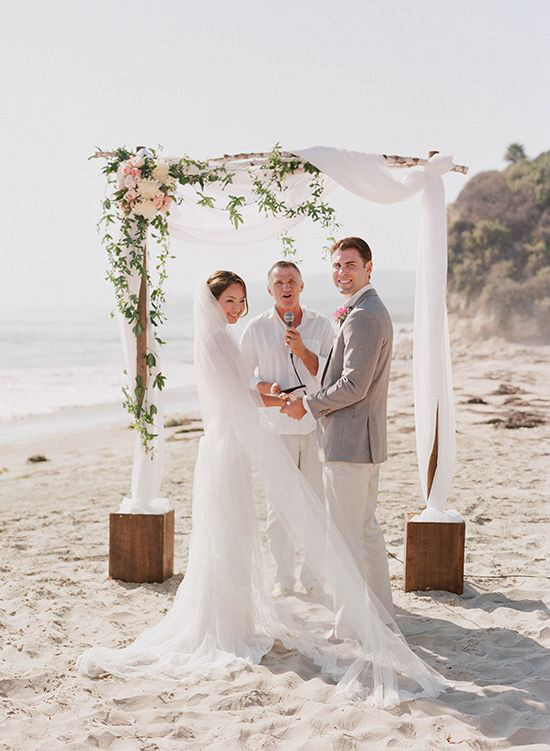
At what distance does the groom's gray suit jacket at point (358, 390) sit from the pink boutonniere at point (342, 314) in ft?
0.21

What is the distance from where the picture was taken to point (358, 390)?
Answer: 3891 mm

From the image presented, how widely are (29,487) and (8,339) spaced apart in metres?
29.0

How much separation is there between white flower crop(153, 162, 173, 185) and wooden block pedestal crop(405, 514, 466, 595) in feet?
8.07

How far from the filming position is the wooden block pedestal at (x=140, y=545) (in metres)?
5.25

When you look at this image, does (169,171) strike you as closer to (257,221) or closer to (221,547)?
(257,221)

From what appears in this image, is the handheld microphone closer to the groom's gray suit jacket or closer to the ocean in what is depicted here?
the ocean

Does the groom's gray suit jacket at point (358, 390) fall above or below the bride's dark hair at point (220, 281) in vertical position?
below

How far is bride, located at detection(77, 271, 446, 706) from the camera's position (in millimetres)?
3947

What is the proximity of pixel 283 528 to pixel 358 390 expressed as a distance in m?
1.44

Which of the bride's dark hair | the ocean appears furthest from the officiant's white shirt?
the bride's dark hair

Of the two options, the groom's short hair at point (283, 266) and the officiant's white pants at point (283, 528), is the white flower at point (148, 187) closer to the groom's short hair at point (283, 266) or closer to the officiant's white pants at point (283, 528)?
the groom's short hair at point (283, 266)

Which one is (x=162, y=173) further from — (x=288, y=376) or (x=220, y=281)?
(x=288, y=376)

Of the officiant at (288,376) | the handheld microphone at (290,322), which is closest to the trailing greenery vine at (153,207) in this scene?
the officiant at (288,376)

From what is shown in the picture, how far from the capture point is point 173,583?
5277mm
